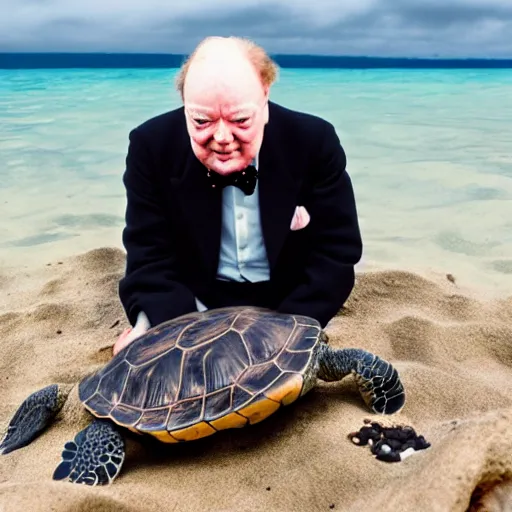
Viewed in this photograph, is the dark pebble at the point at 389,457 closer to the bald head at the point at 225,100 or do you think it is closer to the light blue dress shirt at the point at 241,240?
the light blue dress shirt at the point at 241,240

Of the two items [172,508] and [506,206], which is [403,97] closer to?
[506,206]

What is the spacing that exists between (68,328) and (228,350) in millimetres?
1581

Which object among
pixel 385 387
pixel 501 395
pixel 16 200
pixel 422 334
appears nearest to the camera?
pixel 385 387

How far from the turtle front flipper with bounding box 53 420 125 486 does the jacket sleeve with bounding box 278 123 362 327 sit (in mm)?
920

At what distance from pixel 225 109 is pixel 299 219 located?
69cm

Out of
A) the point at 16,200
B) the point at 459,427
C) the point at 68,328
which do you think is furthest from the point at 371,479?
the point at 16,200

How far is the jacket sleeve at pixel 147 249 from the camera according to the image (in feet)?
8.98

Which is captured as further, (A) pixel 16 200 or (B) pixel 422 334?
(A) pixel 16 200

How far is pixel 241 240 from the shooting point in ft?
8.91

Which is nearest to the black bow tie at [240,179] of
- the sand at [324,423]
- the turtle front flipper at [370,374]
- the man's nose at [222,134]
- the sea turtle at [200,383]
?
the man's nose at [222,134]

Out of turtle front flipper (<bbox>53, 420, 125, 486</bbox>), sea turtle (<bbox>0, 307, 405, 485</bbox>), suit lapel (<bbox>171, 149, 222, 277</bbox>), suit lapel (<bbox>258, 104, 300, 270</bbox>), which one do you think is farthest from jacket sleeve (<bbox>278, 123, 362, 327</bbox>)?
turtle front flipper (<bbox>53, 420, 125, 486</bbox>)

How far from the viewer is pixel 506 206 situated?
6012 mm

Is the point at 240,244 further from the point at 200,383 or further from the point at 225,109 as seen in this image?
the point at 200,383

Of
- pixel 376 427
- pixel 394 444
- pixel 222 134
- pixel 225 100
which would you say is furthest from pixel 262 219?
pixel 394 444
